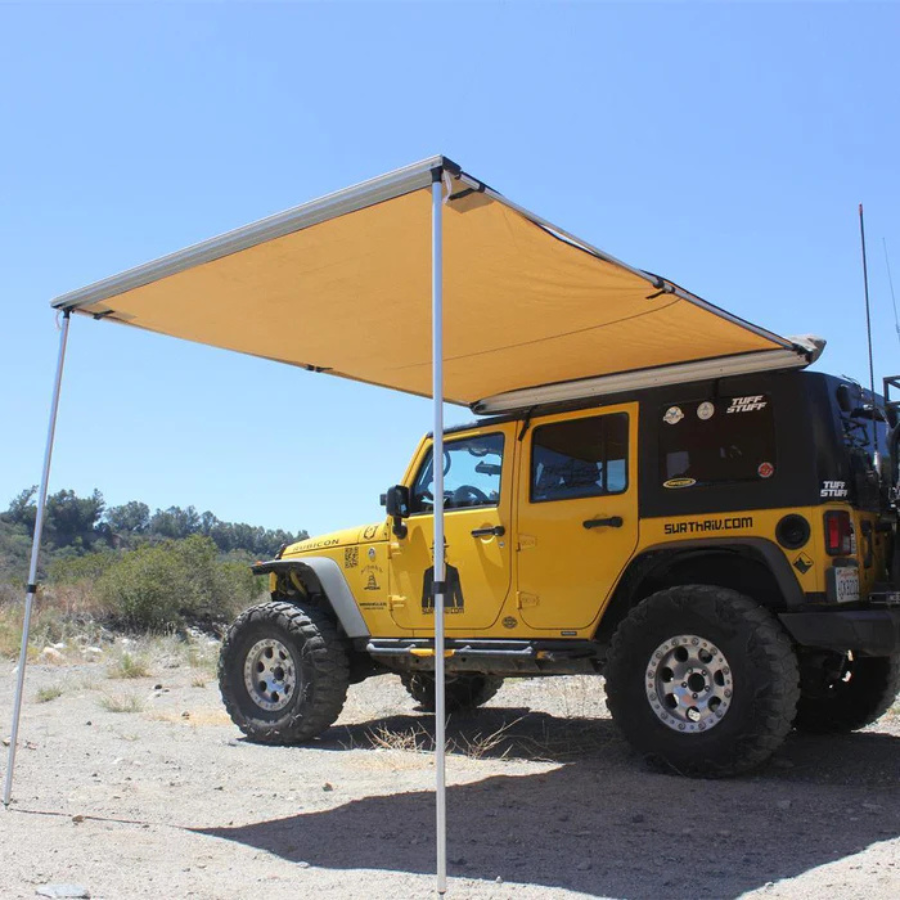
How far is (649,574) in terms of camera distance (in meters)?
6.41

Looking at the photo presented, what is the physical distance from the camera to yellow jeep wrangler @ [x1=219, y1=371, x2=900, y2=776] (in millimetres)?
5707

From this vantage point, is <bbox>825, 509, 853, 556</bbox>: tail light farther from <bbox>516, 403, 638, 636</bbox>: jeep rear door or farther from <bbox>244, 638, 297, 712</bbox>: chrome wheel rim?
<bbox>244, 638, 297, 712</bbox>: chrome wheel rim

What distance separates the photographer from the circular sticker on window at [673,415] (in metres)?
6.48

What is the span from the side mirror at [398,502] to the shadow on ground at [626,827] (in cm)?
208

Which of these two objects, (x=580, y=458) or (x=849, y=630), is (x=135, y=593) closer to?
(x=580, y=458)

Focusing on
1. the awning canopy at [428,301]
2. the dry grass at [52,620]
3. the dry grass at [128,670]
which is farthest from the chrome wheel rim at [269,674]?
the dry grass at [52,620]

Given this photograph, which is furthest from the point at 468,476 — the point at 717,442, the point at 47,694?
the point at 47,694

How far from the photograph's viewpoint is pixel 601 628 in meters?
6.60

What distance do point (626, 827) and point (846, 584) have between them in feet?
6.33

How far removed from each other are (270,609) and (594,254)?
4.21 m

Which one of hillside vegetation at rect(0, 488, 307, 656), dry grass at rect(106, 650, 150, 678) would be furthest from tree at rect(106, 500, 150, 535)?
dry grass at rect(106, 650, 150, 678)

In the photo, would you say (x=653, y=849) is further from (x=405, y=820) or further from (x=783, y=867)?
(x=405, y=820)

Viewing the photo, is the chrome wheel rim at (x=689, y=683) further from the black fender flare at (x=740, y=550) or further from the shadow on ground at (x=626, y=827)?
the black fender flare at (x=740, y=550)

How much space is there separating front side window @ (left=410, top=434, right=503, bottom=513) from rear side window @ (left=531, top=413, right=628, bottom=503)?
33cm
